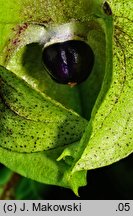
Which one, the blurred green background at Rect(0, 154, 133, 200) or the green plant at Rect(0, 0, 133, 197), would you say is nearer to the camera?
the green plant at Rect(0, 0, 133, 197)

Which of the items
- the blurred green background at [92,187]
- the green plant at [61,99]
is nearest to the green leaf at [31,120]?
the green plant at [61,99]

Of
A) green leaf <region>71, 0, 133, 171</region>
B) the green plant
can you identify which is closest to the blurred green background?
the green plant

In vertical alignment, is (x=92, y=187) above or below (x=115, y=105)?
below

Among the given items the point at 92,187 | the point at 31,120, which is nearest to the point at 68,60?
the point at 31,120

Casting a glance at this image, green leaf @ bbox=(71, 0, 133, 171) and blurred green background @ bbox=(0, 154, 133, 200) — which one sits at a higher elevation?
green leaf @ bbox=(71, 0, 133, 171)

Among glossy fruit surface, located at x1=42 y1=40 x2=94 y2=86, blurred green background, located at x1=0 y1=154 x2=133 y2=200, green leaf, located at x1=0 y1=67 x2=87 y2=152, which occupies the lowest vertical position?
blurred green background, located at x1=0 y1=154 x2=133 y2=200

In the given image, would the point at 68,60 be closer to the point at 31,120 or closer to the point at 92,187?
the point at 31,120

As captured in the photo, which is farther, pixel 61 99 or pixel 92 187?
pixel 92 187

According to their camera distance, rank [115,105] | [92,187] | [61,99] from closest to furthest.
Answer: [115,105] < [61,99] < [92,187]

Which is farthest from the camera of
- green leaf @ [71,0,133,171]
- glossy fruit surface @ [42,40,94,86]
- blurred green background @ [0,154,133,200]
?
blurred green background @ [0,154,133,200]

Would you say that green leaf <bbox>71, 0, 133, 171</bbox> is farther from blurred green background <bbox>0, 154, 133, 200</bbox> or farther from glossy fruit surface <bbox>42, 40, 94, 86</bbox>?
blurred green background <bbox>0, 154, 133, 200</bbox>
